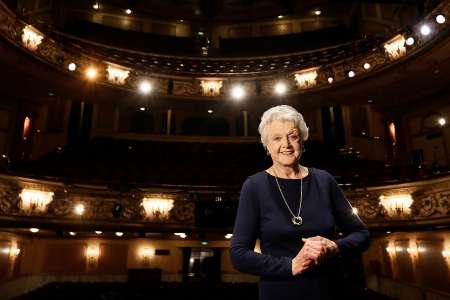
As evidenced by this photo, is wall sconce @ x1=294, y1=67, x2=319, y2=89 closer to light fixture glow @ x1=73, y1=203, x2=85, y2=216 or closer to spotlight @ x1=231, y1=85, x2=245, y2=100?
spotlight @ x1=231, y1=85, x2=245, y2=100

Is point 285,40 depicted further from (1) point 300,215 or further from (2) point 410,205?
(1) point 300,215

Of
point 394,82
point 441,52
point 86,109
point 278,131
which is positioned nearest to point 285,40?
point 394,82

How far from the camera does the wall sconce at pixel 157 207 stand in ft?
29.1

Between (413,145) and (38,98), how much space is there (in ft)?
47.6

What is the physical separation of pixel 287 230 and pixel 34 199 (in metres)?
8.12

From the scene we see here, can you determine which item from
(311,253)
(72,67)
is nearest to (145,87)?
(72,67)

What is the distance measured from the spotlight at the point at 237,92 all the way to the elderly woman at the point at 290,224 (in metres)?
12.8

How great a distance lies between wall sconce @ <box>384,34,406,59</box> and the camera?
10.9 meters

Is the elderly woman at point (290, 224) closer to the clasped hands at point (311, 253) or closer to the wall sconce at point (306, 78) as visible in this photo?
the clasped hands at point (311, 253)

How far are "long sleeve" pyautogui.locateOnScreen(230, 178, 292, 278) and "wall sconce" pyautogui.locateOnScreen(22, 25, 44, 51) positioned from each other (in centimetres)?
1129

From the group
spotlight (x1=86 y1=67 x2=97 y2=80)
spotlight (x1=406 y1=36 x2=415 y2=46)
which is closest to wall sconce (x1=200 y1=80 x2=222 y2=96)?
spotlight (x1=86 y1=67 x2=97 y2=80)

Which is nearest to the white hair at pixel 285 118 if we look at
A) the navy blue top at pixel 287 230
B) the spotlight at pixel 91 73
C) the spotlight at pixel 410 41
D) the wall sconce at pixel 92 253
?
the navy blue top at pixel 287 230

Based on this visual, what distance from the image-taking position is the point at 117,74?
13.1m

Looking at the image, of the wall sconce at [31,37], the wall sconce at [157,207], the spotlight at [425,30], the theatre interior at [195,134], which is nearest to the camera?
the theatre interior at [195,134]
